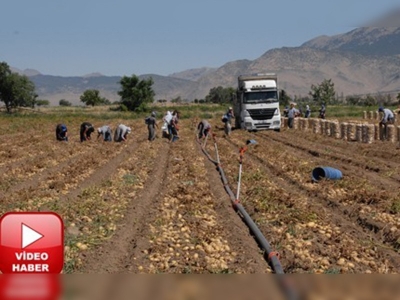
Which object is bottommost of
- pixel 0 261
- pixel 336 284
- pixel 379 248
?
pixel 379 248

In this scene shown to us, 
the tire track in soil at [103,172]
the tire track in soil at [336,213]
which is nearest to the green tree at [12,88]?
the tire track in soil at [103,172]

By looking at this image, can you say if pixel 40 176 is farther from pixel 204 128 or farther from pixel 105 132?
pixel 204 128

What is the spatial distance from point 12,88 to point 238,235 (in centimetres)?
10584

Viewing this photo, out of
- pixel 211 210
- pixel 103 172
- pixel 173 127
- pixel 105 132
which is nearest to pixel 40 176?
pixel 103 172

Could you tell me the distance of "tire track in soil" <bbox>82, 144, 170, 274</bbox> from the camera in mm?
6953

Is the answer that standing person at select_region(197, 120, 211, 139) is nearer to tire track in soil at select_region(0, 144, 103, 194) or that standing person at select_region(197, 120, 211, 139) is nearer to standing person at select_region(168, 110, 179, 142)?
standing person at select_region(168, 110, 179, 142)

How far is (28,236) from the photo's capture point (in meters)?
2.09

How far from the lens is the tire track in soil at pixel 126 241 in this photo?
6.95 meters

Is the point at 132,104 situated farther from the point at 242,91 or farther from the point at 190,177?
the point at 190,177

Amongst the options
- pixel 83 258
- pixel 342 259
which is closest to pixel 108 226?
pixel 83 258

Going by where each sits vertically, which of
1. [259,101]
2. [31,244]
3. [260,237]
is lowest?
[260,237]

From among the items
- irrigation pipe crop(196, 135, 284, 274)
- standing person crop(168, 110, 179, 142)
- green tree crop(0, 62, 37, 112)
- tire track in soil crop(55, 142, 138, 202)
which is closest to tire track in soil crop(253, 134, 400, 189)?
irrigation pipe crop(196, 135, 284, 274)

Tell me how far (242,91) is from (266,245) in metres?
25.9

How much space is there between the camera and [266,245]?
765 cm
